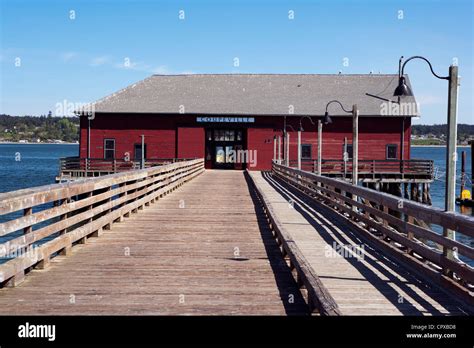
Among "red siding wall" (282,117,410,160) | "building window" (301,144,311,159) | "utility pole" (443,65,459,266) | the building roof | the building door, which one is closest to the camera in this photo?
"utility pole" (443,65,459,266)

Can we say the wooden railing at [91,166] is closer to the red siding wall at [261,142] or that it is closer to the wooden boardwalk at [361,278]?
the red siding wall at [261,142]

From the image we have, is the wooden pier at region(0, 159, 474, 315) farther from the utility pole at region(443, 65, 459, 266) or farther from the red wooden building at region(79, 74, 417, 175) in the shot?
the red wooden building at region(79, 74, 417, 175)

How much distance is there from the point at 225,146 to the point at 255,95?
16.9 feet

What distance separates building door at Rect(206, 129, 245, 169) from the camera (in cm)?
5353

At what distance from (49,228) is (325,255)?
4.34m

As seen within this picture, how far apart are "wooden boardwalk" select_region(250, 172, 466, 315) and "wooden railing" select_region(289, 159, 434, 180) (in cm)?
3268

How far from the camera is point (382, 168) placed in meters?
48.4

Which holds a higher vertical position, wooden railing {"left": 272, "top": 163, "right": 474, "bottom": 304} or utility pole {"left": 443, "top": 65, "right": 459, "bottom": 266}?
utility pole {"left": 443, "top": 65, "right": 459, "bottom": 266}

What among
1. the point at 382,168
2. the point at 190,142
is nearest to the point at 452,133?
the point at 382,168

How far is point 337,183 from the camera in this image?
16953 millimetres

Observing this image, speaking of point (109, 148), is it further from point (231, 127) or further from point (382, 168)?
point (382, 168)

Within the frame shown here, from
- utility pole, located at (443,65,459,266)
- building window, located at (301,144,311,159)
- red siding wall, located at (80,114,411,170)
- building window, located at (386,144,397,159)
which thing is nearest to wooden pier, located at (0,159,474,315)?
utility pole, located at (443,65,459,266)
